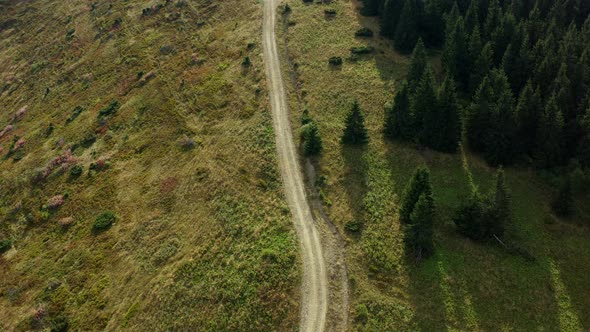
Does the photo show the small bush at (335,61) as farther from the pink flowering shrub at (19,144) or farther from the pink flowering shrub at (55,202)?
the pink flowering shrub at (19,144)

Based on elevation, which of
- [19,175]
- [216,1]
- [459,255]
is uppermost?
[216,1]

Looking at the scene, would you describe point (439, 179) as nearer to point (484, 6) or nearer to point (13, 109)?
point (484, 6)

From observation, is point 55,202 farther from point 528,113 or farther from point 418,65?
point 528,113

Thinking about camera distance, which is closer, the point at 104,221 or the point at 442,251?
the point at 442,251

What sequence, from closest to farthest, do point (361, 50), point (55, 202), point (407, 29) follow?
point (55, 202), point (407, 29), point (361, 50)

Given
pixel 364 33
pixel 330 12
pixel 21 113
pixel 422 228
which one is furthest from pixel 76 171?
pixel 330 12

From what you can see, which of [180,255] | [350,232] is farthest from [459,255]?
[180,255]
